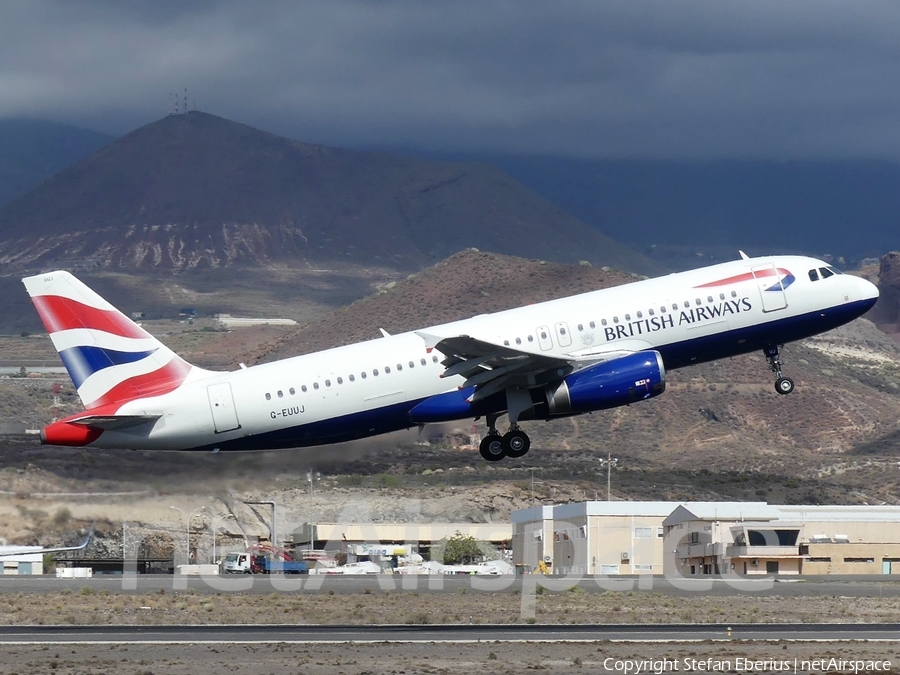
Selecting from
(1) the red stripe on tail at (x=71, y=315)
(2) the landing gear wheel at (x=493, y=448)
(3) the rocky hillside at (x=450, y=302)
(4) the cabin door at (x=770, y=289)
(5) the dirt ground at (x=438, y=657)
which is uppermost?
(3) the rocky hillside at (x=450, y=302)

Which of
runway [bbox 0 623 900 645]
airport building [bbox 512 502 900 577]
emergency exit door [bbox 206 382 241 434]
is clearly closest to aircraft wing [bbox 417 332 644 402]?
emergency exit door [bbox 206 382 241 434]

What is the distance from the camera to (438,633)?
5025cm

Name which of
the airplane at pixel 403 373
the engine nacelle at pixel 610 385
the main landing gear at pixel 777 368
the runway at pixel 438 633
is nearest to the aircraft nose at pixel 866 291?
the main landing gear at pixel 777 368

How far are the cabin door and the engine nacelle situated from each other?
5.05 metres

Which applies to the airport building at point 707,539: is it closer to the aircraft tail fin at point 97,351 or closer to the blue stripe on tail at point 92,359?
the aircraft tail fin at point 97,351

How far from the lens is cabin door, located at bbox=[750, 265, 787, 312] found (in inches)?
2185

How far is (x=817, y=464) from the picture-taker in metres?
139

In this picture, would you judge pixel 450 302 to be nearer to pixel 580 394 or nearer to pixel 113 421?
pixel 580 394

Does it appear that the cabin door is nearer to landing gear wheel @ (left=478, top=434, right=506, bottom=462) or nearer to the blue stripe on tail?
landing gear wheel @ (left=478, top=434, right=506, bottom=462)

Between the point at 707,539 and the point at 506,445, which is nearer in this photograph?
the point at 506,445

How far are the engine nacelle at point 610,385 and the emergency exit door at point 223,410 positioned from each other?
37.0ft

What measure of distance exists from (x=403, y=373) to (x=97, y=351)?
1128 centimetres

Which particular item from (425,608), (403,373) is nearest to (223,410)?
(403,373)

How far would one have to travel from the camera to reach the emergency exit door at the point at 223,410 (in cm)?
5384
